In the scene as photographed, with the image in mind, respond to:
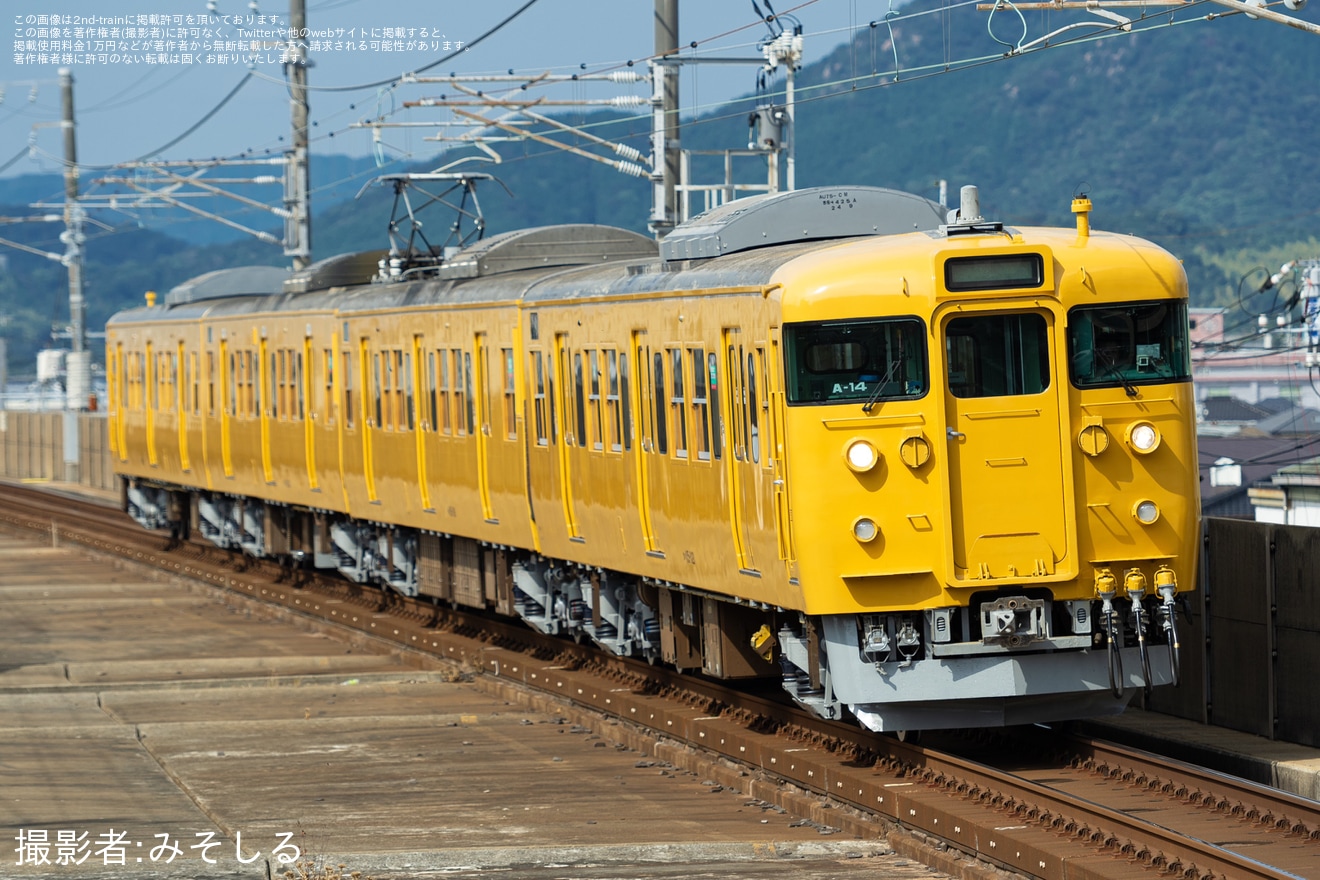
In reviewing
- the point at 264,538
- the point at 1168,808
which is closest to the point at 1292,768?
the point at 1168,808

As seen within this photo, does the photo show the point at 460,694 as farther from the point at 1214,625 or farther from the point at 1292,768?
the point at 1292,768

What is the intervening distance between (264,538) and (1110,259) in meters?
17.4

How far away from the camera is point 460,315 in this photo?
19.0 metres

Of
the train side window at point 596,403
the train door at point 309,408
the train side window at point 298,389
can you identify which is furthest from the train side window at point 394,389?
the train side window at point 596,403

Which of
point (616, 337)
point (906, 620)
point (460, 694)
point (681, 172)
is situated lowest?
point (460, 694)

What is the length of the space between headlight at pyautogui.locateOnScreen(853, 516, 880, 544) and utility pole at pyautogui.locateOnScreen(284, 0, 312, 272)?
22.4m

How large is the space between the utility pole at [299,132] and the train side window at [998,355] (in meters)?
22.3

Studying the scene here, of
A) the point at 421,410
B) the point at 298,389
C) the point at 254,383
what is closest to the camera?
the point at 421,410

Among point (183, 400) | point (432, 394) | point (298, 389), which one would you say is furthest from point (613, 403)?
point (183, 400)

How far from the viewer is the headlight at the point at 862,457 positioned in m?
11.5

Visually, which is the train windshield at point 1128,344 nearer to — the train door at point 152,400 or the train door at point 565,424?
the train door at point 565,424

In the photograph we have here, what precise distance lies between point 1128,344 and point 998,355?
75cm

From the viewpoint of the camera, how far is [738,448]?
41.9 feet

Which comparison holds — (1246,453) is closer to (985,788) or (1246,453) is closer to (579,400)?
(579,400)
